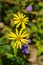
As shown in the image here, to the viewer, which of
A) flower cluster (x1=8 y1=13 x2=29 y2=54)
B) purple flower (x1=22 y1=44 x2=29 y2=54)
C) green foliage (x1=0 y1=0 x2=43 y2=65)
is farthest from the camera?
green foliage (x1=0 y1=0 x2=43 y2=65)

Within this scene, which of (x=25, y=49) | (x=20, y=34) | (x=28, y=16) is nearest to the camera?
(x=20, y=34)

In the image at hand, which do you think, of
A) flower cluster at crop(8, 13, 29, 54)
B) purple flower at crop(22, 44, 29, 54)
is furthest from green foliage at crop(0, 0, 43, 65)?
flower cluster at crop(8, 13, 29, 54)

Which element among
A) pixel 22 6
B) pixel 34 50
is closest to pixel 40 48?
pixel 34 50

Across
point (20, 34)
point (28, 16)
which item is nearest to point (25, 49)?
point (20, 34)

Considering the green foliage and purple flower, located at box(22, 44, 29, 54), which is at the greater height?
the green foliage

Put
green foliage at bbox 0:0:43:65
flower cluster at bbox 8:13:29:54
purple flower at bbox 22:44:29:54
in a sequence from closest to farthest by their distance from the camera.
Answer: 1. flower cluster at bbox 8:13:29:54
2. purple flower at bbox 22:44:29:54
3. green foliage at bbox 0:0:43:65

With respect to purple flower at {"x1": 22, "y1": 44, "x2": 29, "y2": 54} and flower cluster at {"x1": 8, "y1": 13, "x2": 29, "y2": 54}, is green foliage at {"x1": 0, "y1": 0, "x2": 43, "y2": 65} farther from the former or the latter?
flower cluster at {"x1": 8, "y1": 13, "x2": 29, "y2": 54}

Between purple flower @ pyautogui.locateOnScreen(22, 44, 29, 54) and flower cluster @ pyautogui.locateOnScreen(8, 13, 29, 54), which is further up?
flower cluster @ pyautogui.locateOnScreen(8, 13, 29, 54)

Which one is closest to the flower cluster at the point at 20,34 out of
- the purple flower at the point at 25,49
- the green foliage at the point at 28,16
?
the purple flower at the point at 25,49

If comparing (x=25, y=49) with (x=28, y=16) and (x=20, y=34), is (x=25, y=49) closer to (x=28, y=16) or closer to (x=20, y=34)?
(x=20, y=34)

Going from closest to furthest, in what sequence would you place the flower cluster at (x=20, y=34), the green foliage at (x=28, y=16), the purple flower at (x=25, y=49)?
the flower cluster at (x=20, y=34), the purple flower at (x=25, y=49), the green foliage at (x=28, y=16)

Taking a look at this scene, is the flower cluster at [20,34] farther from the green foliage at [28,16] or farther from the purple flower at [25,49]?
the green foliage at [28,16]

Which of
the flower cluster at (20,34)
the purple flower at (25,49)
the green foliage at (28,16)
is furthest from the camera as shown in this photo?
the green foliage at (28,16)

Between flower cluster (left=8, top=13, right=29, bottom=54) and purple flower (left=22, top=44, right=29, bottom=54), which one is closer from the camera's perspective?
flower cluster (left=8, top=13, right=29, bottom=54)
